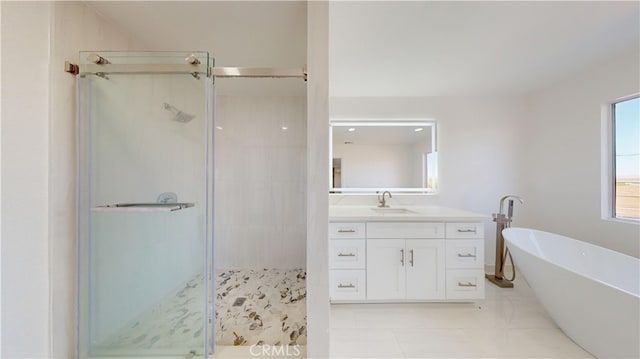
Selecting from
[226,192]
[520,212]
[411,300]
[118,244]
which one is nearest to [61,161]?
[118,244]

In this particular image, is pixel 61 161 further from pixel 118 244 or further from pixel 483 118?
pixel 483 118

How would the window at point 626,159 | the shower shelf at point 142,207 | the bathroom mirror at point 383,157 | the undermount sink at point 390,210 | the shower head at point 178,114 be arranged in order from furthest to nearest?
the bathroom mirror at point 383,157, the undermount sink at point 390,210, the window at point 626,159, the shower head at point 178,114, the shower shelf at point 142,207

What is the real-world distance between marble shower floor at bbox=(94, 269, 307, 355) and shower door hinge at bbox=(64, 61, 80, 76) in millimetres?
1412

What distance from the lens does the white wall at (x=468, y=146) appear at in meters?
2.77

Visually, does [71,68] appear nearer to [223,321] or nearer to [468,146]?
[223,321]

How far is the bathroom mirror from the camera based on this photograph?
9.04 ft

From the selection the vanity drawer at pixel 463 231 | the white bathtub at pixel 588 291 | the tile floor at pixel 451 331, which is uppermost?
the vanity drawer at pixel 463 231

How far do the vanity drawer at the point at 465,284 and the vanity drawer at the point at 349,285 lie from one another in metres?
0.79

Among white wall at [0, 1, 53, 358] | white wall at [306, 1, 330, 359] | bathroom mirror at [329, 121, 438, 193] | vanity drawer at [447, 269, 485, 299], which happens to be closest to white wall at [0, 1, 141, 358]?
white wall at [0, 1, 53, 358]

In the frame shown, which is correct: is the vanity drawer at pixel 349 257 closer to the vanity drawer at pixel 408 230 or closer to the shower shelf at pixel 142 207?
the vanity drawer at pixel 408 230

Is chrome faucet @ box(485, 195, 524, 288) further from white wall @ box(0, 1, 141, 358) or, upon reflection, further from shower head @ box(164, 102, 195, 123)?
white wall @ box(0, 1, 141, 358)

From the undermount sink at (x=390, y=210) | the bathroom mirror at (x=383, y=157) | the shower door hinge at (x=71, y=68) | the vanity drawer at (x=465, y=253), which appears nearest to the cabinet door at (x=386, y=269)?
the vanity drawer at (x=465, y=253)

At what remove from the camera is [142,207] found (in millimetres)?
1396

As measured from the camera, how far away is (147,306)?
149cm
